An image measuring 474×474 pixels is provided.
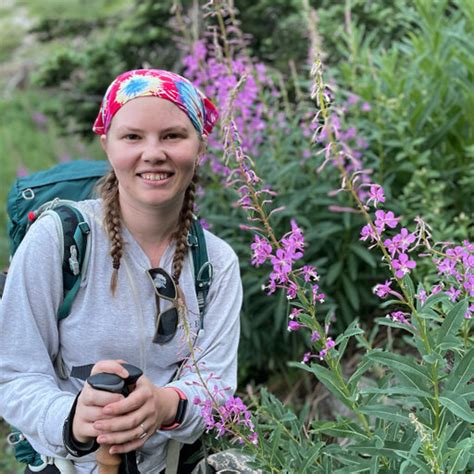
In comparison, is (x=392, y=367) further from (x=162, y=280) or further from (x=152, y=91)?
(x=152, y=91)

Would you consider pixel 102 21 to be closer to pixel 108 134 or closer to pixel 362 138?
pixel 362 138

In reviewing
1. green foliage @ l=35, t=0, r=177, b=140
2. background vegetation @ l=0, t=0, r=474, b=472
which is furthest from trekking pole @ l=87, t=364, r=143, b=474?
green foliage @ l=35, t=0, r=177, b=140

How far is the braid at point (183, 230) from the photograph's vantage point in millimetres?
2496

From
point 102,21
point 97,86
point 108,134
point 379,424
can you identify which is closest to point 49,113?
point 97,86

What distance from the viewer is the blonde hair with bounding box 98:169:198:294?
2.42 meters

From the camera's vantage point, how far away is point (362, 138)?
424 centimetres

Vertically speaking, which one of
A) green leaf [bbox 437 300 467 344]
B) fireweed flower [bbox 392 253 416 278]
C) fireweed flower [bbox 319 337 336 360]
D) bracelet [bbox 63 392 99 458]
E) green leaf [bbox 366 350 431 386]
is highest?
fireweed flower [bbox 392 253 416 278]

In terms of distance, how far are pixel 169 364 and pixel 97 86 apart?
13.8 feet

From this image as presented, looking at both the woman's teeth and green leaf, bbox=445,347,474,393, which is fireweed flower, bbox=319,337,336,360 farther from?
the woman's teeth

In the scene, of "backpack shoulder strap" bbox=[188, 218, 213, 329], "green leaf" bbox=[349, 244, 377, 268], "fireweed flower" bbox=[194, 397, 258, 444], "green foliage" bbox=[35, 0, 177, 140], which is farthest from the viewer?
"green foliage" bbox=[35, 0, 177, 140]

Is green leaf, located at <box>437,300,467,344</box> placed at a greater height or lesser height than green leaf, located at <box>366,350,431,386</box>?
greater

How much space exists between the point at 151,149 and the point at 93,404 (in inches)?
28.1

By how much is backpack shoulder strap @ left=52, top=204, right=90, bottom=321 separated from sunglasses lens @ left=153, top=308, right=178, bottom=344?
0.87 feet

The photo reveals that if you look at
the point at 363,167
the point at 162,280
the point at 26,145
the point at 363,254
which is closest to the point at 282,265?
the point at 162,280
